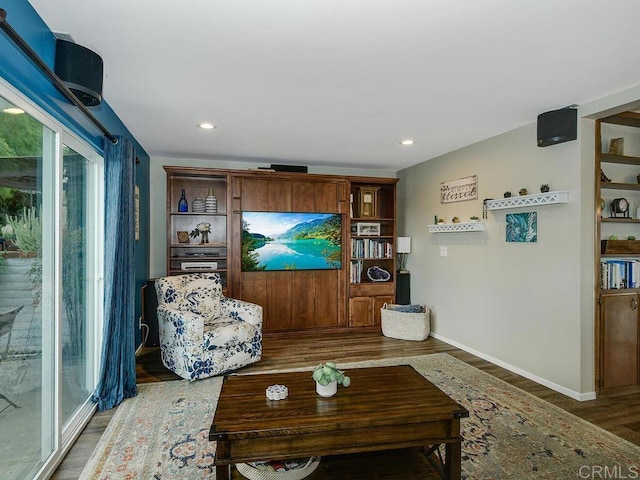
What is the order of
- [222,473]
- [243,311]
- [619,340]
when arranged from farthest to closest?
[243,311], [619,340], [222,473]

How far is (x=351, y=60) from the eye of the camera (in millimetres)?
2289

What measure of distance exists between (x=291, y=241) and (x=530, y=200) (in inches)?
118

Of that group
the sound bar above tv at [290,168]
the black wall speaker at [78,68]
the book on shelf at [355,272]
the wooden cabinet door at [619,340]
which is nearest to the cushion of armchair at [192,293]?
the sound bar above tv at [290,168]

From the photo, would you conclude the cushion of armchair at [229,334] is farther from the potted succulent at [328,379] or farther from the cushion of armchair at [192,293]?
the potted succulent at [328,379]

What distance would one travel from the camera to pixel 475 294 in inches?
168

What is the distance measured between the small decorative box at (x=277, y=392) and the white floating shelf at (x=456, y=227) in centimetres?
299

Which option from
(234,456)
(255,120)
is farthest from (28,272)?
(255,120)

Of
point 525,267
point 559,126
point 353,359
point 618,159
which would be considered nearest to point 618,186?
point 618,159

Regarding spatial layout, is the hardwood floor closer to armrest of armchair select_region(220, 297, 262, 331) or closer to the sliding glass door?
the sliding glass door

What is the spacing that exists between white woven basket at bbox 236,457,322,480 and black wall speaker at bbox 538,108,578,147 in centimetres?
305

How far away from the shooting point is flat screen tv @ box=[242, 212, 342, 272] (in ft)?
16.4

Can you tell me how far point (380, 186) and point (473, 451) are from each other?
13.6ft

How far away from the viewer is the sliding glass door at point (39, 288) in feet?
5.70

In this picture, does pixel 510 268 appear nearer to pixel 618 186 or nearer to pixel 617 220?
pixel 617 220
